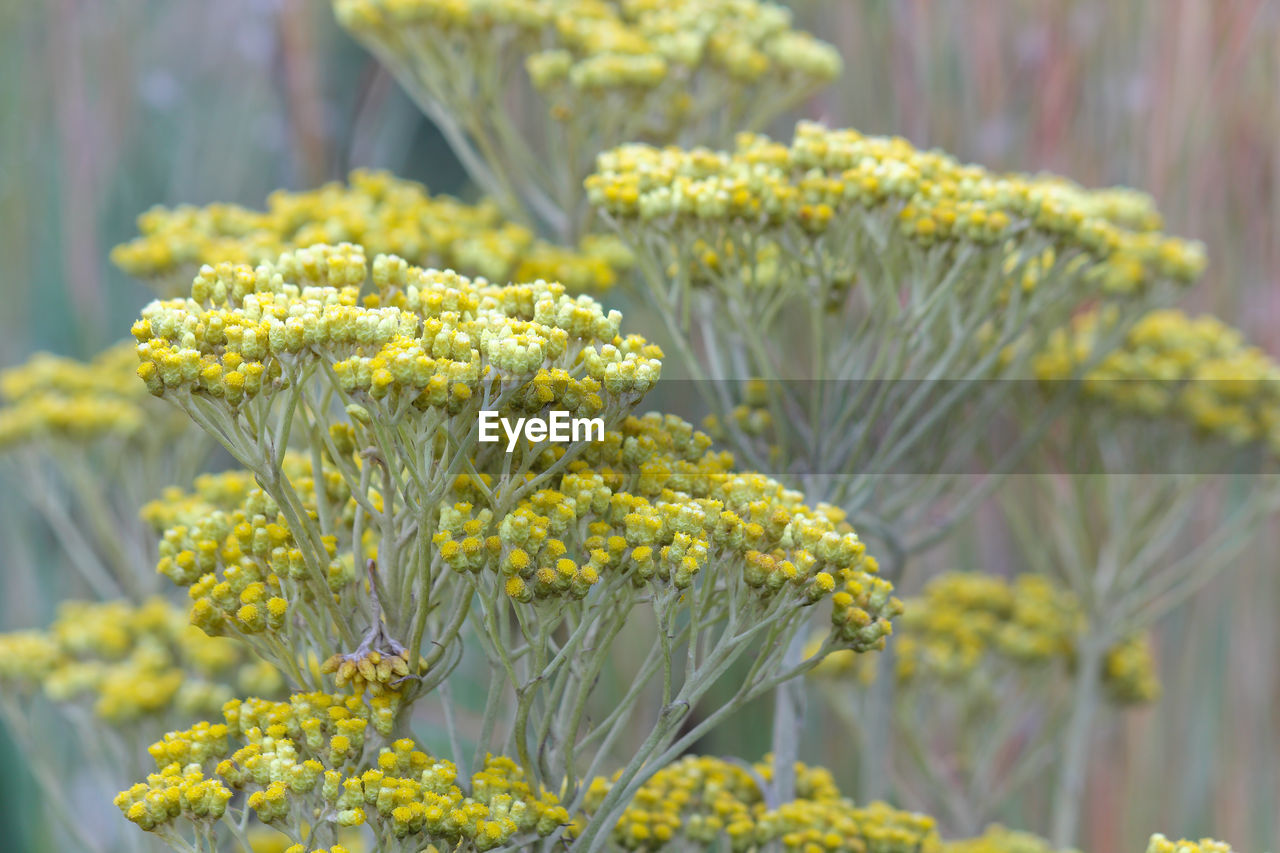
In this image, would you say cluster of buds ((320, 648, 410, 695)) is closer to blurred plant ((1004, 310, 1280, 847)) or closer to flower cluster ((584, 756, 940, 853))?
flower cluster ((584, 756, 940, 853))

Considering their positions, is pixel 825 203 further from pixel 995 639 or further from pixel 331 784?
pixel 995 639

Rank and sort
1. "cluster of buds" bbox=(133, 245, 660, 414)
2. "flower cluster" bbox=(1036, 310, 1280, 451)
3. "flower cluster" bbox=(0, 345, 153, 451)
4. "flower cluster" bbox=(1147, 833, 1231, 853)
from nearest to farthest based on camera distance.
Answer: "cluster of buds" bbox=(133, 245, 660, 414) → "flower cluster" bbox=(1147, 833, 1231, 853) → "flower cluster" bbox=(1036, 310, 1280, 451) → "flower cluster" bbox=(0, 345, 153, 451)

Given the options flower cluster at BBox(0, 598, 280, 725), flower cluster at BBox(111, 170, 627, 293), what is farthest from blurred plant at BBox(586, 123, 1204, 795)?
flower cluster at BBox(0, 598, 280, 725)

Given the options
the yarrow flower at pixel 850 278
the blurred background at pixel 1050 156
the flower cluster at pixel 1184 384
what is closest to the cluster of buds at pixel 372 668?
the yarrow flower at pixel 850 278

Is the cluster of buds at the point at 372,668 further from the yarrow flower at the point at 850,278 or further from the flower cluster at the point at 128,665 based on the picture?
the flower cluster at the point at 128,665

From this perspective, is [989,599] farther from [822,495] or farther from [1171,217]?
[1171,217]

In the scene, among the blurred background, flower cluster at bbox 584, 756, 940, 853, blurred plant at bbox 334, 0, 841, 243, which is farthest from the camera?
the blurred background

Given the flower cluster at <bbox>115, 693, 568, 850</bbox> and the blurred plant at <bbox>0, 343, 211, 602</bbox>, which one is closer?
the flower cluster at <bbox>115, 693, 568, 850</bbox>

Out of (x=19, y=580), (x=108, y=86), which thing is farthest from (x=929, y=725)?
(x=108, y=86)

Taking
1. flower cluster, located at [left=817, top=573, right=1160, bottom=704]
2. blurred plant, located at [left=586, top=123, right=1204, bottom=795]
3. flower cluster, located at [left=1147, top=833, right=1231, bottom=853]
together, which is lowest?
flower cluster, located at [left=1147, top=833, right=1231, bottom=853]
